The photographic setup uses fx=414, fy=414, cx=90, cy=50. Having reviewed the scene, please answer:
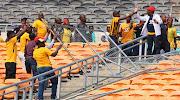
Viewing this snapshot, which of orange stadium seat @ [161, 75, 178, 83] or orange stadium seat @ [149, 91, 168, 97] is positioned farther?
orange stadium seat @ [161, 75, 178, 83]

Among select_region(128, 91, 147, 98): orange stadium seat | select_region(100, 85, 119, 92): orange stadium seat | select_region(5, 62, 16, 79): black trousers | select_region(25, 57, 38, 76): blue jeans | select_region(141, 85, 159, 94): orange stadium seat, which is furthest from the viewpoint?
select_region(25, 57, 38, 76): blue jeans

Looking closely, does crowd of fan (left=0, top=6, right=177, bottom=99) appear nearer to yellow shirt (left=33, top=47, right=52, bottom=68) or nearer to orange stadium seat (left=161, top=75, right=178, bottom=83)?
yellow shirt (left=33, top=47, right=52, bottom=68)

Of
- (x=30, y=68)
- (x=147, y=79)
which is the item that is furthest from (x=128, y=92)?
(x=30, y=68)

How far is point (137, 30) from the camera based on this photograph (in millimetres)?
12039

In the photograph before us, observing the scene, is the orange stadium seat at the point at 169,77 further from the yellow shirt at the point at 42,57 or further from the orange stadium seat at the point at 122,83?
the yellow shirt at the point at 42,57

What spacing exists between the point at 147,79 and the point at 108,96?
146 centimetres

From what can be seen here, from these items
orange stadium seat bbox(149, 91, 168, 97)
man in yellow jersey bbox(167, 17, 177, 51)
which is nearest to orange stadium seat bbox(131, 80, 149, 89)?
orange stadium seat bbox(149, 91, 168, 97)

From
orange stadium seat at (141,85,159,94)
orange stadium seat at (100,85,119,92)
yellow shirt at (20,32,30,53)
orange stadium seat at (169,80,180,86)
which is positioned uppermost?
yellow shirt at (20,32,30,53)

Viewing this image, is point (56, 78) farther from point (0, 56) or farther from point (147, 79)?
point (0, 56)

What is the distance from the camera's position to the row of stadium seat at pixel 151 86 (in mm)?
7961

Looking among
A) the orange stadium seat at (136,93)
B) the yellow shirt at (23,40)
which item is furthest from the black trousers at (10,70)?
the orange stadium seat at (136,93)

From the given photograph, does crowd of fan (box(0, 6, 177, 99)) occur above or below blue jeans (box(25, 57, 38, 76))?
above

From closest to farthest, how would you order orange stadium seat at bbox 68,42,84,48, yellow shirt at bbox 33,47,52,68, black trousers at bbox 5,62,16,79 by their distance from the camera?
yellow shirt at bbox 33,47,52,68 < black trousers at bbox 5,62,16,79 < orange stadium seat at bbox 68,42,84,48

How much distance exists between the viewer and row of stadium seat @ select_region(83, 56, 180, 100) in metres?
7.96
